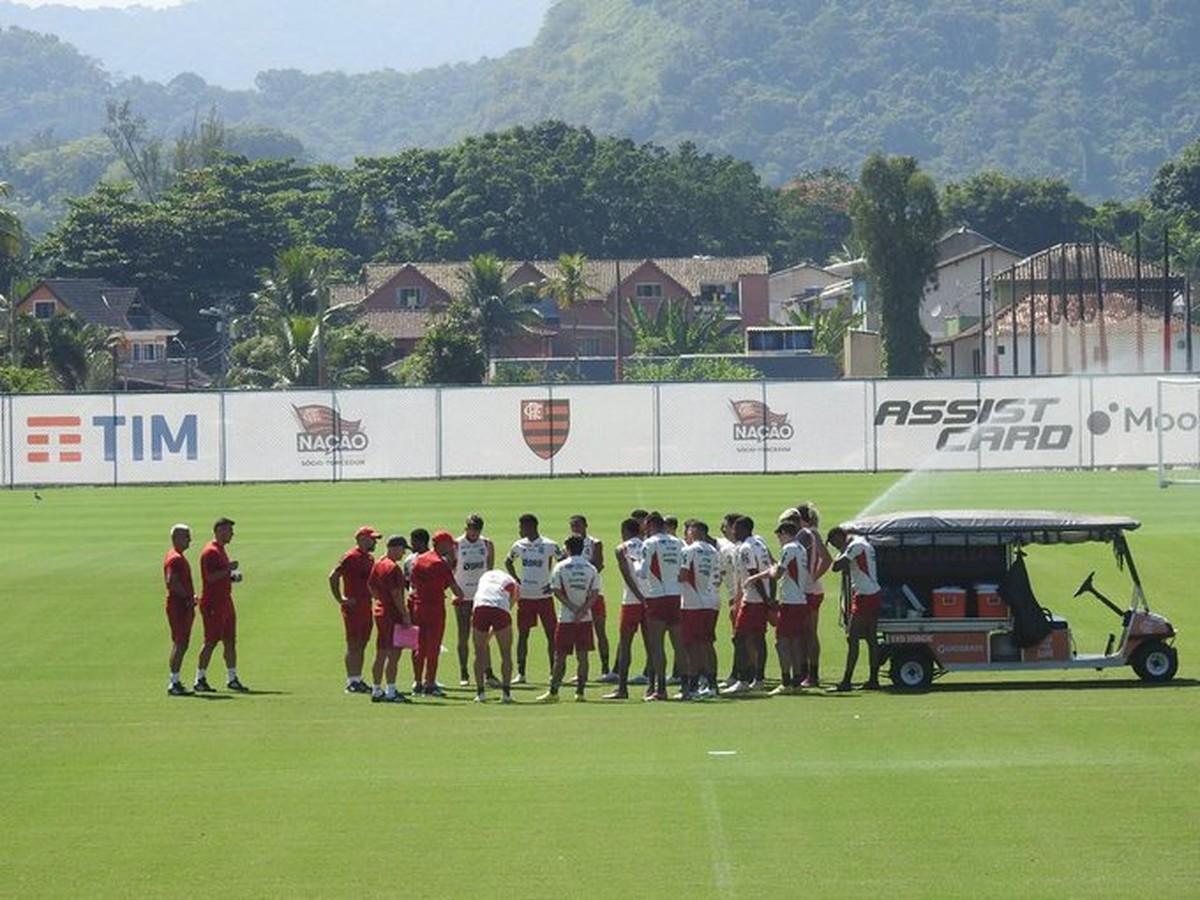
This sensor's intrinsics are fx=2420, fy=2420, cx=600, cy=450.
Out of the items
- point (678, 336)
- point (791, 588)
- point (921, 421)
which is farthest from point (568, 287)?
point (791, 588)

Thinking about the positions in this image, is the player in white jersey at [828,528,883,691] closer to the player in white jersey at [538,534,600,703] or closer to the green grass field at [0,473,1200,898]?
the green grass field at [0,473,1200,898]

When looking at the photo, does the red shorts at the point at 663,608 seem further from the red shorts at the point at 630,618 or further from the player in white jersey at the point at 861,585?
the player in white jersey at the point at 861,585

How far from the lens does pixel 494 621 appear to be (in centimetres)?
2398

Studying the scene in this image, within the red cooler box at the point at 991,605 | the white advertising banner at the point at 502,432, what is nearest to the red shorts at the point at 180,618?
the red cooler box at the point at 991,605

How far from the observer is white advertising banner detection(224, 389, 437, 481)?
67.4 m

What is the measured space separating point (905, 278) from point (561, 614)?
347 feet

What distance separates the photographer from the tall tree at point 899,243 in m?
126

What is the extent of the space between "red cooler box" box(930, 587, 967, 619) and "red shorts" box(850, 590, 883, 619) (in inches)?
29.0

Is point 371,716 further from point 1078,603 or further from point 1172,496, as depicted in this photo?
point 1172,496

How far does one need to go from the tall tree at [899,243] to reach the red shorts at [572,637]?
10188 cm

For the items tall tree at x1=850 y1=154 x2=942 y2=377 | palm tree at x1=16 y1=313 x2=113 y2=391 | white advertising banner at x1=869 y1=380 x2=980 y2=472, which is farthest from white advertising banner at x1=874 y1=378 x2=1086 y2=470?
tall tree at x1=850 y1=154 x2=942 y2=377

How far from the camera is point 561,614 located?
2441 centimetres

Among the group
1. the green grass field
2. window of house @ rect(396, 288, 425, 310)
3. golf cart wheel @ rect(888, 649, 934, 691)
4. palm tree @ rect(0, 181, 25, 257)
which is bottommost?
the green grass field

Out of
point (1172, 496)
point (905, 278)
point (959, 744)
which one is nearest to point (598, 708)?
point (959, 744)
